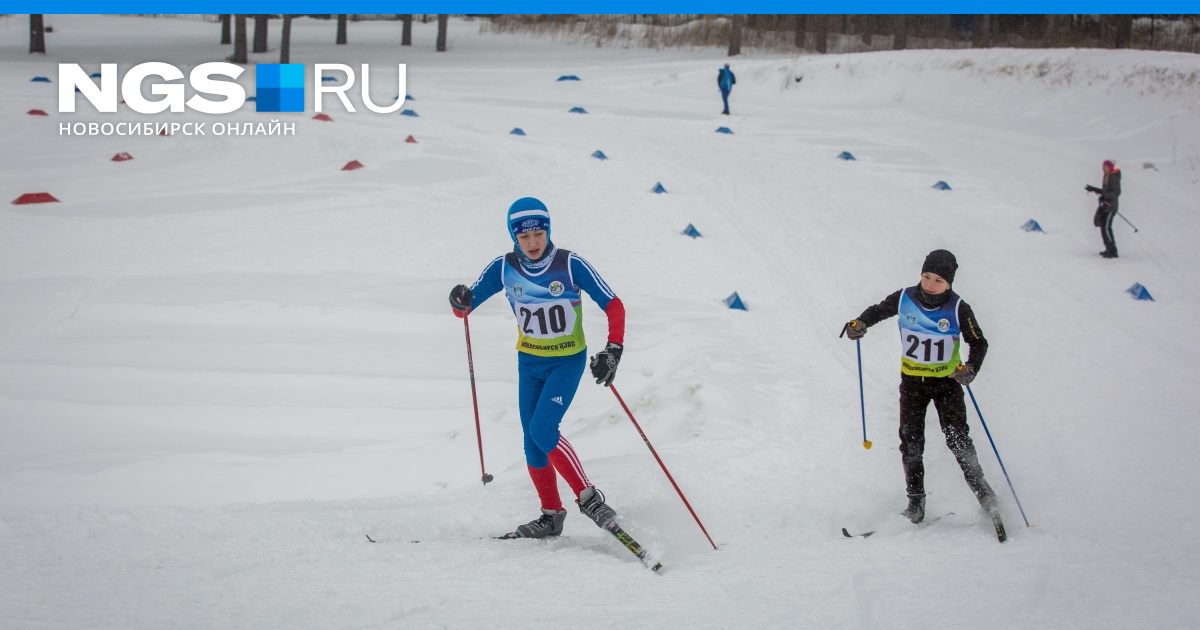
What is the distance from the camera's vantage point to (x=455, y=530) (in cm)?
515

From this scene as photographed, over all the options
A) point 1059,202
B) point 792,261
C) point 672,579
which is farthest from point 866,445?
point 1059,202

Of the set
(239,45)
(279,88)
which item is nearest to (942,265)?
(279,88)

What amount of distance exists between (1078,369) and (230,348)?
7613mm

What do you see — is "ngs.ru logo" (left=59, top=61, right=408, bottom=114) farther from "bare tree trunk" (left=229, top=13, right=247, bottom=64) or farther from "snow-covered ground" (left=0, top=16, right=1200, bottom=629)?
"snow-covered ground" (left=0, top=16, right=1200, bottom=629)

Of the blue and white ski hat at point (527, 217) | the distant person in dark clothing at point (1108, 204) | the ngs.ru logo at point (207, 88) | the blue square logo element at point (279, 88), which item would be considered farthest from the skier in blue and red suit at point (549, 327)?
the blue square logo element at point (279, 88)

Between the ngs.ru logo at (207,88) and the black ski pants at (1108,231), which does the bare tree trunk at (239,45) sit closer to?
the ngs.ru logo at (207,88)

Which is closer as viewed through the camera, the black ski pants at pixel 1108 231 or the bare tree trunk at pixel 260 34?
the black ski pants at pixel 1108 231

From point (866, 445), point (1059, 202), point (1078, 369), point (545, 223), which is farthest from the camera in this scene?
point (1059, 202)

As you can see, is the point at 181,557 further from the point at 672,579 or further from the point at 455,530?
the point at 672,579

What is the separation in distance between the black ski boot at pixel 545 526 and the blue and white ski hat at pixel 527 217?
1599 mm

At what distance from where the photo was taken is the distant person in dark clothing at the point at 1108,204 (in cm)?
1066

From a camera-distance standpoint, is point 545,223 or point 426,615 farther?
point 545,223

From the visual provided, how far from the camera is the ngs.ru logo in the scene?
20.3 metres

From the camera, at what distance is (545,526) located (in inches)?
196
